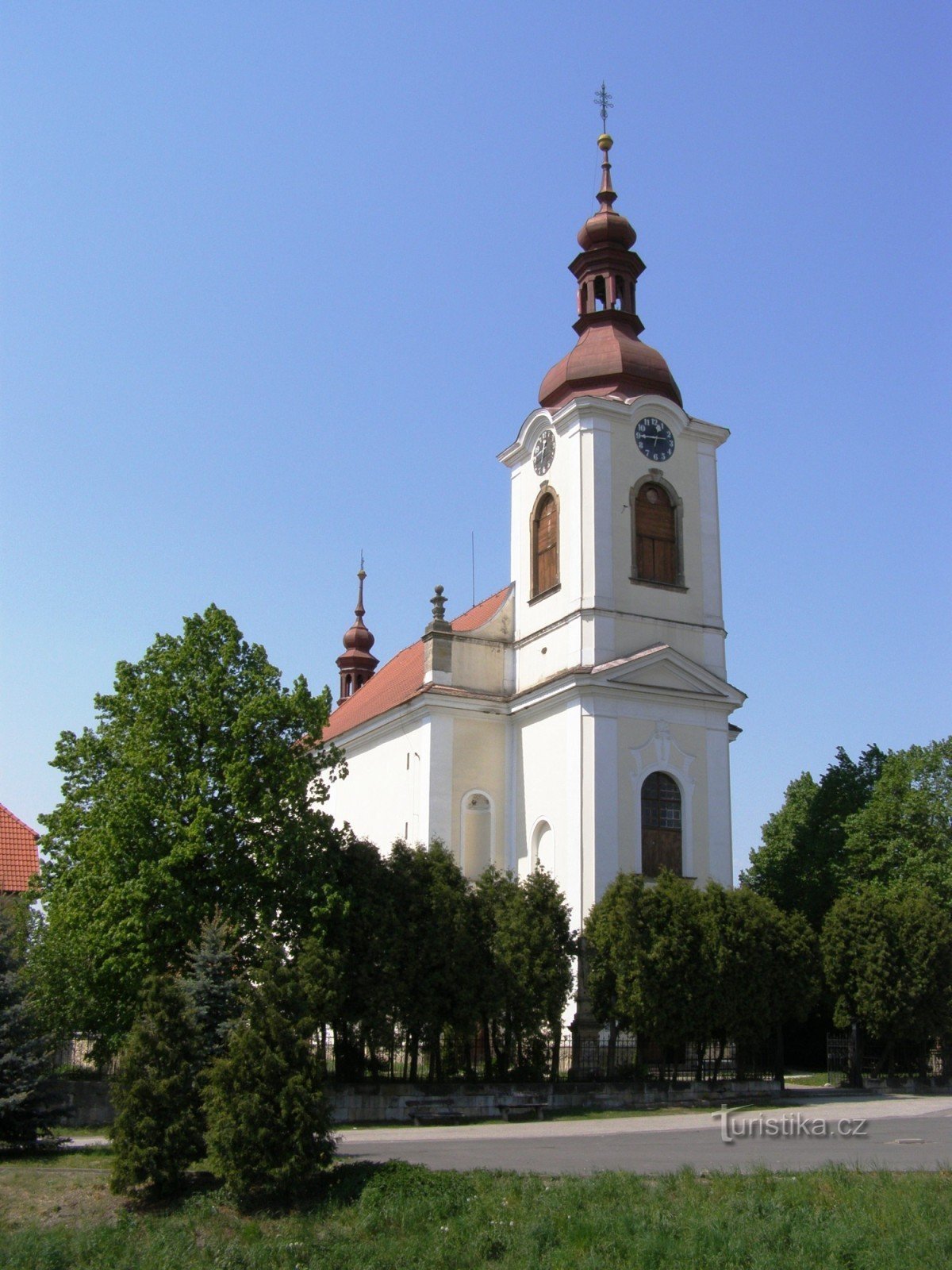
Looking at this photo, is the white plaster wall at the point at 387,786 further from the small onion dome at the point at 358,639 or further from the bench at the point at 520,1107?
the small onion dome at the point at 358,639

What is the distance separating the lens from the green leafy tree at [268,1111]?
47.0ft

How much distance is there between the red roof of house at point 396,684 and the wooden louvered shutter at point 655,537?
12.9 ft

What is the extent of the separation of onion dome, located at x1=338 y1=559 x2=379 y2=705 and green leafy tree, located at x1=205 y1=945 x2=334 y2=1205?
41.9 metres

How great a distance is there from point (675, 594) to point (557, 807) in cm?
605

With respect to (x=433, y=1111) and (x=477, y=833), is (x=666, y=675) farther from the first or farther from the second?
(x=433, y=1111)

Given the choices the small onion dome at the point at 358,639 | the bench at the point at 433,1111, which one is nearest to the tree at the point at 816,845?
the bench at the point at 433,1111

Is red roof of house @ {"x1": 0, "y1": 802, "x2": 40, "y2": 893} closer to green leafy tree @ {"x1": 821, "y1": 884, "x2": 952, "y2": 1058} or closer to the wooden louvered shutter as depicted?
the wooden louvered shutter

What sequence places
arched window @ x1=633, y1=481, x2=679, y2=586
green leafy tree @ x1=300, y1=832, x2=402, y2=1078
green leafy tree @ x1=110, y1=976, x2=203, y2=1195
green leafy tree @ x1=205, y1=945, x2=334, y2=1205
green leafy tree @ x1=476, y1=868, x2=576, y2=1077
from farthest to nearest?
arched window @ x1=633, y1=481, x2=679, y2=586 → green leafy tree @ x1=476, y1=868, x2=576, y2=1077 → green leafy tree @ x1=300, y1=832, x2=402, y2=1078 → green leafy tree @ x1=110, y1=976, x2=203, y2=1195 → green leafy tree @ x1=205, y1=945, x2=334, y2=1205

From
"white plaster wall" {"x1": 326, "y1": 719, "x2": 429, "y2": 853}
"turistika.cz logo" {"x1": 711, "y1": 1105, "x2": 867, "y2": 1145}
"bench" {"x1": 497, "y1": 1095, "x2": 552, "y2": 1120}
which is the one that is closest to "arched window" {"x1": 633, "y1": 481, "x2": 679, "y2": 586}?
"white plaster wall" {"x1": 326, "y1": 719, "x2": 429, "y2": 853}

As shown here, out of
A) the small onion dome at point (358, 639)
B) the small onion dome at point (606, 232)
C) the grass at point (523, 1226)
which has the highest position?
the small onion dome at point (606, 232)

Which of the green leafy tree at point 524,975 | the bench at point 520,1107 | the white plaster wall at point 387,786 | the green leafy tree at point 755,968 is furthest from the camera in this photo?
the white plaster wall at point 387,786

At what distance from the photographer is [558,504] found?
31766 mm

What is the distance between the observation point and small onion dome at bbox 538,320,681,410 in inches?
1268

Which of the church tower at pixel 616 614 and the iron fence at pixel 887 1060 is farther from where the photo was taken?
the church tower at pixel 616 614
